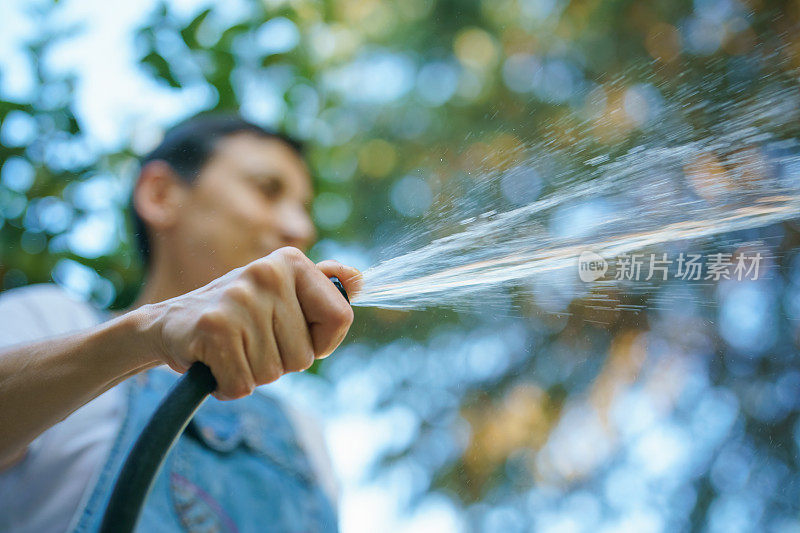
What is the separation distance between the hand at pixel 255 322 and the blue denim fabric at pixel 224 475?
40 cm

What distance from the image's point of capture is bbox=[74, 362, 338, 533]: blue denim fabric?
2.35 ft

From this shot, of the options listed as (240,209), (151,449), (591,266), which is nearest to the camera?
(151,449)

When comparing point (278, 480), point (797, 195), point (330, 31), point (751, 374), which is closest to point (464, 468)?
point (751, 374)

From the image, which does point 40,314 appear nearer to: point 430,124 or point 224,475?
point 224,475

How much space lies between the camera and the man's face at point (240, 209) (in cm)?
70

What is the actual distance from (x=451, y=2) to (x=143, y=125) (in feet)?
3.26

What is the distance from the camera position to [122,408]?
77 centimetres

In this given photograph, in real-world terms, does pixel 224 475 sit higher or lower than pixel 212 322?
lower

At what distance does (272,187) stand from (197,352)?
0.54 metres

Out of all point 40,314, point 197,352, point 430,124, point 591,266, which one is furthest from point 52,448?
point 430,124

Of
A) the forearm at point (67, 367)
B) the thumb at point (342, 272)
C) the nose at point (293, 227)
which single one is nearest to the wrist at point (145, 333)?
the forearm at point (67, 367)

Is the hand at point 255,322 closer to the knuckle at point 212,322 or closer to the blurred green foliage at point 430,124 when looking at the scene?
the knuckle at point 212,322

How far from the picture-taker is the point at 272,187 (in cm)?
88

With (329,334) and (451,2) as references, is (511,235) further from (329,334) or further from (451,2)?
(451,2)
